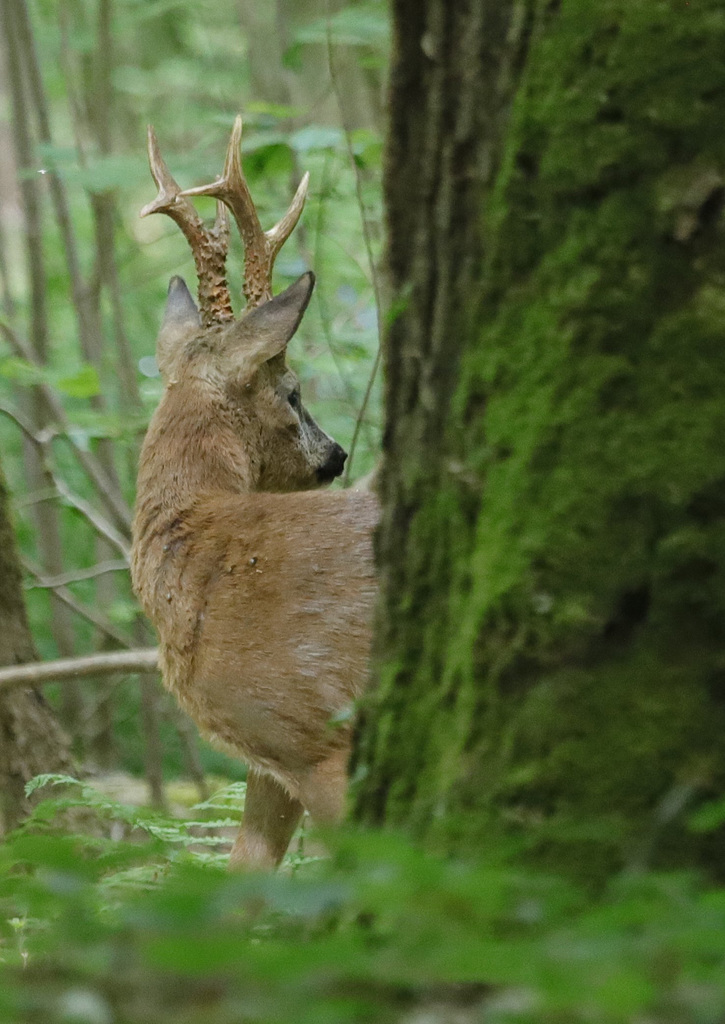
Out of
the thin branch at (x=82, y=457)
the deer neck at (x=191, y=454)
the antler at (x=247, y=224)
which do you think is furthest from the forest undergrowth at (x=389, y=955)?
the thin branch at (x=82, y=457)

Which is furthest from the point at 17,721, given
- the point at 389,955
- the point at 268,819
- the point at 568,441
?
the point at 389,955

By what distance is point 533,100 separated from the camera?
6.50 feet

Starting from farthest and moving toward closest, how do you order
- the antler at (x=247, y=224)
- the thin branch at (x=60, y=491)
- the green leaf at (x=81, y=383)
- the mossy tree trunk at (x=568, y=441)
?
1. the thin branch at (x=60, y=491)
2. the green leaf at (x=81, y=383)
3. the antler at (x=247, y=224)
4. the mossy tree trunk at (x=568, y=441)

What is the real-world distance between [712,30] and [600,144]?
0.23 metres

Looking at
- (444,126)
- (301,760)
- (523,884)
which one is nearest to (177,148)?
(301,760)

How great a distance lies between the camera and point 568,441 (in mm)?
1897

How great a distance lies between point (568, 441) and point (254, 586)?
6.74ft

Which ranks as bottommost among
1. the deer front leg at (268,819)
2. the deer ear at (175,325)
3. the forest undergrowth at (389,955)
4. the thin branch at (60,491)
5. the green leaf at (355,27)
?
the deer front leg at (268,819)

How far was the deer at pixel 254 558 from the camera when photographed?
371 centimetres

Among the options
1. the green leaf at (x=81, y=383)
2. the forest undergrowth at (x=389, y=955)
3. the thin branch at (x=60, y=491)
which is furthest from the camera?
the thin branch at (x=60, y=491)

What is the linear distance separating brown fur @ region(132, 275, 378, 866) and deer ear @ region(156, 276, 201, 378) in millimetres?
278

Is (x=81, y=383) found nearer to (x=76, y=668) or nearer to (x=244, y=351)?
(x=244, y=351)

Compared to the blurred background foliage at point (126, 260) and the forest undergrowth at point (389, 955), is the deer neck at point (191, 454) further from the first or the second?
the forest undergrowth at point (389, 955)

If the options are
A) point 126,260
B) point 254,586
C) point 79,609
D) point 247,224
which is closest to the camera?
point 254,586
